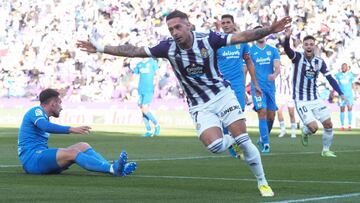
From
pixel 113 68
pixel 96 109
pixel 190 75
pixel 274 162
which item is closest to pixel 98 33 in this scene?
pixel 113 68

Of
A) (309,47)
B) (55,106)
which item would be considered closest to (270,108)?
(309,47)

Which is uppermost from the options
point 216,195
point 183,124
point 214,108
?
point 214,108

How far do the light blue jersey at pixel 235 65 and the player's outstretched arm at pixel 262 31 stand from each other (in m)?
7.17

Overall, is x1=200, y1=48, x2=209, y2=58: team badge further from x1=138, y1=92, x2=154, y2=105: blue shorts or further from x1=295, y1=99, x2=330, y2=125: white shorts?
x1=138, y1=92, x2=154, y2=105: blue shorts

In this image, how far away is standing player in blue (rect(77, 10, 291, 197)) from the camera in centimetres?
1018

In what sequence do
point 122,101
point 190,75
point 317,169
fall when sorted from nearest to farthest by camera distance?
point 190,75 → point 317,169 → point 122,101

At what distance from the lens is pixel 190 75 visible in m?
10.5

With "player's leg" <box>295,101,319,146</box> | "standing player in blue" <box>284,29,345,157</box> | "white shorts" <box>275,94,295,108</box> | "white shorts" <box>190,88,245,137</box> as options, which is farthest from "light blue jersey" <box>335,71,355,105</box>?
"white shorts" <box>190,88,245,137</box>

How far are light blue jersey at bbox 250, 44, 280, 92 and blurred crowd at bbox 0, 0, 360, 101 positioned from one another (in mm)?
15489

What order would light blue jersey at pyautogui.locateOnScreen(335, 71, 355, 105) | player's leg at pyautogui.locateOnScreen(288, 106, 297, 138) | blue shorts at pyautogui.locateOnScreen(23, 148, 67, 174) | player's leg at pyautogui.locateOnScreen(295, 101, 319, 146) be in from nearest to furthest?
blue shorts at pyautogui.locateOnScreen(23, 148, 67, 174)
player's leg at pyautogui.locateOnScreen(295, 101, 319, 146)
player's leg at pyautogui.locateOnScreen(288, 106, 297, 138)
light blue jersey at pyautogui.locateOnScreen(335, 71, 355, 105)

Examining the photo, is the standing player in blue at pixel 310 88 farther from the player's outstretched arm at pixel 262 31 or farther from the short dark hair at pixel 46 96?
the player's outstretched arm at pixel 262 31

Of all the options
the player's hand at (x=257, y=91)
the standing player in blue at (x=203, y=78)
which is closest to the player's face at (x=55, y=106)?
the standing player in blue at (x=203, y=78)

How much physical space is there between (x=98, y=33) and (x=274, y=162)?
3061 centimetres

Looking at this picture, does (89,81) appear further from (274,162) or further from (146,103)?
(274,162)
